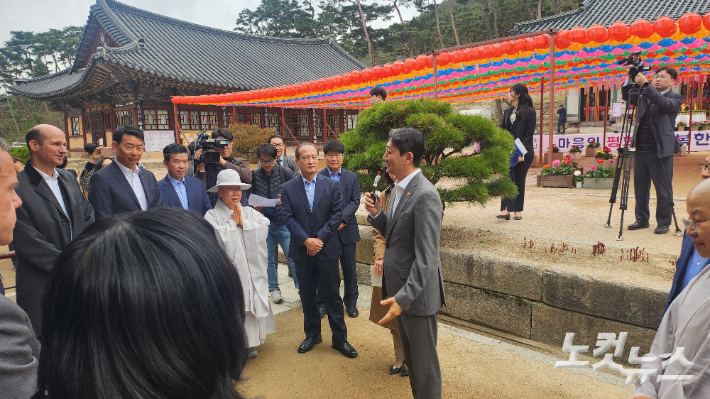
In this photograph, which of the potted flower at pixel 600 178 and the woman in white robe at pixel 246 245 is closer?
the woman in white robe at pixel 246 245

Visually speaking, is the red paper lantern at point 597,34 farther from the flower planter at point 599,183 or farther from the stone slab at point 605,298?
the stone slab at point 605,298

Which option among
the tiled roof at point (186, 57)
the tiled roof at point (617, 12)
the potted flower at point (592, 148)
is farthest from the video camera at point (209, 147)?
the tiled roof at point (617, 12)

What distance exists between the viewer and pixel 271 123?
1967cm

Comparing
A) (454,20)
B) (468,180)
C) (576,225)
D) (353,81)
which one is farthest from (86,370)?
(454,20)

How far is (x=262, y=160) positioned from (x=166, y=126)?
43.0 ft

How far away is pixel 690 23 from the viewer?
17.8ft

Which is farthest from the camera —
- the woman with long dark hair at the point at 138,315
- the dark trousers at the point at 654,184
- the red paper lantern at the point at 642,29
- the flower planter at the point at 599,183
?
the flower planter at the point at 599,183

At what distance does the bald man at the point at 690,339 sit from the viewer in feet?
4.23

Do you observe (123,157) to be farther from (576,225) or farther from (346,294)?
(576,225)

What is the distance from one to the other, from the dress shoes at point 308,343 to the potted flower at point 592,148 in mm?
12671

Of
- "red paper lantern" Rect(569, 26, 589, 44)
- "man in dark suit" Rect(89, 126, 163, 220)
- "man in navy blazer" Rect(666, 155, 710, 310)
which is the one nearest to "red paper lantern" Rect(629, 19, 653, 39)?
"red paper lantern" Rect(569, 26, 589, 44)

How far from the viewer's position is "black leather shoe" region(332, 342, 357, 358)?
3.43 meters

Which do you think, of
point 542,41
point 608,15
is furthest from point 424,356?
point 608,15

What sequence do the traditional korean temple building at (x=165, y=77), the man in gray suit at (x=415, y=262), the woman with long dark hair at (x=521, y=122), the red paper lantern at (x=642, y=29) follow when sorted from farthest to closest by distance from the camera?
the traditional korean temple building at (x=165, y=77) → the red paper lantern at (x=642, y=29) → the woman with long dark hair at (x=521, y=122) → the man in gray suit at (x=415, y=262)
